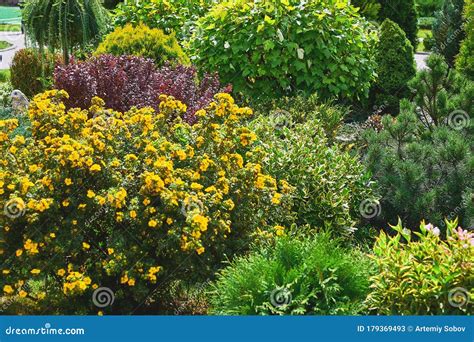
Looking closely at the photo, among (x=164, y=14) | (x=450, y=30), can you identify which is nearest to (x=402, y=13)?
(x=450, y=30)

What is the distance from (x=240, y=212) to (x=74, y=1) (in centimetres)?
729

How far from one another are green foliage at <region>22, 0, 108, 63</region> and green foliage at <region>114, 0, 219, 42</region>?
0.52 m

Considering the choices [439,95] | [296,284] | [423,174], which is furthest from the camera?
[439,95]

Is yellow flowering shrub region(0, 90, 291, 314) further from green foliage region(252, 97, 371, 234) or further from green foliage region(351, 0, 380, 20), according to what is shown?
green foliage region(351, 0, 380, 20)

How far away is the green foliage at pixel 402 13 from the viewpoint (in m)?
13.9

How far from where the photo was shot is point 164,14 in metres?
11.4

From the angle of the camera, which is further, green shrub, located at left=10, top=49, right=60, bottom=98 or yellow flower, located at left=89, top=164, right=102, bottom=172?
green shrub, located at left=10, top=49, right=60, bottom=98

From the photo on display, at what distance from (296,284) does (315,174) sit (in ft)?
5.87

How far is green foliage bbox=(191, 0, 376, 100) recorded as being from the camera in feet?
29.9

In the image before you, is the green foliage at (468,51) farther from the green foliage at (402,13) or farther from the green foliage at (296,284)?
the green foliage at (296,284)

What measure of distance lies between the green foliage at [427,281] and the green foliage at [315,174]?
4.95 ft

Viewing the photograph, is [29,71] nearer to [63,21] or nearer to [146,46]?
[63,21]

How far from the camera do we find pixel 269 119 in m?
7.43

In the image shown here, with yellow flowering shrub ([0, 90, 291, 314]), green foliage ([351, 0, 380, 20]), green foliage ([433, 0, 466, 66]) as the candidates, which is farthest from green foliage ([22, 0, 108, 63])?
green foliage ([433, 0, 466, 66])
